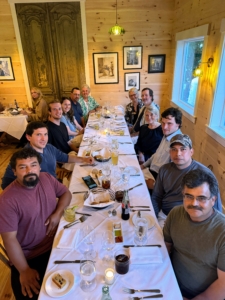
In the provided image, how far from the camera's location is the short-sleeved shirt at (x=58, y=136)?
2716 millimetres

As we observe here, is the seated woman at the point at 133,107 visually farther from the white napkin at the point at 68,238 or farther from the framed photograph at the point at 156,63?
the white napkin at the point at 68,238

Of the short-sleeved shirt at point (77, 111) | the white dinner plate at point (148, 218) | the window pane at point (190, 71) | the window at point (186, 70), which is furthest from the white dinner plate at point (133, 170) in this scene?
the window pane at point (190, 71)

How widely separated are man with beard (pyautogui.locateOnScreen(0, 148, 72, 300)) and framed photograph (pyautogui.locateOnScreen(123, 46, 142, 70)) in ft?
12.9

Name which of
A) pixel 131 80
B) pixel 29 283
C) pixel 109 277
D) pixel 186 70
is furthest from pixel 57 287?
pixel 131 80

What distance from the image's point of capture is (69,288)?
3.24ft

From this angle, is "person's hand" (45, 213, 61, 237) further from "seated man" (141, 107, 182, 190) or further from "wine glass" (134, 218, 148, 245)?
"seated man" (141, 107, 182, 190)

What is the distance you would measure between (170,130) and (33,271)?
66.6 inches

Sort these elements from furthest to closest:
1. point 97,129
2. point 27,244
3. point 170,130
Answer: point 97,129 < point 170,130 < point 27,244

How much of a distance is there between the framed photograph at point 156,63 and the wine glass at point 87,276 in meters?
4.55

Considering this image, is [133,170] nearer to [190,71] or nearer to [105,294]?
[105,294]

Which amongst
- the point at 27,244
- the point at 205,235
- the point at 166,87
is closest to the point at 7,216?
the point at 27,244

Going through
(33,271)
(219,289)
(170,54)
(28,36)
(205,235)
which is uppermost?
(28,36)

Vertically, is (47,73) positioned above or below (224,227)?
above

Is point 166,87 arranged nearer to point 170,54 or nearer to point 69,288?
point 170,54
